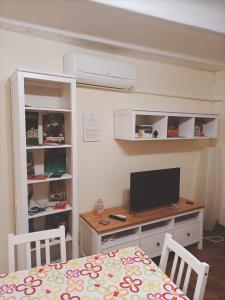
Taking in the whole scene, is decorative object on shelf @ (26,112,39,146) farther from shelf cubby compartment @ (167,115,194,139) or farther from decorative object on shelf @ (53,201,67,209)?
shelf cubby compartment @ (167,115,194,139)

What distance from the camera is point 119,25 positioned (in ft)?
6.65

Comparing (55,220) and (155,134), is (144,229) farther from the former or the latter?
(155,134)

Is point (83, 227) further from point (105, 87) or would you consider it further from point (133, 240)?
point (105, 87)

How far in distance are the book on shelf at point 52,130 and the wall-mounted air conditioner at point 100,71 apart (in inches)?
18.7

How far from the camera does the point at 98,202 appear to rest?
2.58 m

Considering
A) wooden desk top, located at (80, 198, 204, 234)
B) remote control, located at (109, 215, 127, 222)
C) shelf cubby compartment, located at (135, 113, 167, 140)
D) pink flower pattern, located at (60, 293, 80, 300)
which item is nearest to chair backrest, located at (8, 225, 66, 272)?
pink flower pattern, located at (60, 293, 80, 300)

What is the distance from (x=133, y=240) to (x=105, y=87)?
5.64 feet

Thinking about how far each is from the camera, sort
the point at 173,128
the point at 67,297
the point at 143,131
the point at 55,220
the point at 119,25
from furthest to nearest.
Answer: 1. the point at 173,128
2. the point at 143,131
3. the point at 55,220
4. the point at 119,25
5. the point at 67,297

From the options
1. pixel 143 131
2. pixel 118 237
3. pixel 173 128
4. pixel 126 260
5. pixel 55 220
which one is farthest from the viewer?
pixel 173 128

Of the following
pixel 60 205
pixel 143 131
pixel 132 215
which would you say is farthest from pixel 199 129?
pixel 60 205

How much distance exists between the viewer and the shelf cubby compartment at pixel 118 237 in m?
2.29

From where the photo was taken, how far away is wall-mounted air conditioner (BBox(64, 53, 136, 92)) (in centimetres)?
221

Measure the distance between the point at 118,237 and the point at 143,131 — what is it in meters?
1.22

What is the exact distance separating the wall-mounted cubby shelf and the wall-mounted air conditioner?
337 mm
